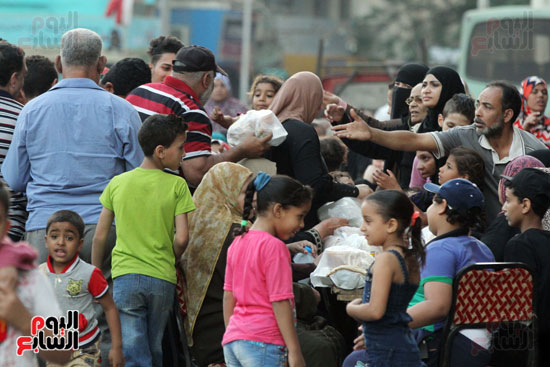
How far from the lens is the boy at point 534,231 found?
196 inches

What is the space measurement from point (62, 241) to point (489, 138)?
9.91ft

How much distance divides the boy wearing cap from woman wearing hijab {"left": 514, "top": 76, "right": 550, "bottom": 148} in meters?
4.22

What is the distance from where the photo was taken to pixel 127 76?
6.82 m

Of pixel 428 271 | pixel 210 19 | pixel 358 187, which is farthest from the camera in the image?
pixel 210 19

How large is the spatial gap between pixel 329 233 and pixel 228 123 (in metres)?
1.29

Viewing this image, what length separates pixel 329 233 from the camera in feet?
19.2

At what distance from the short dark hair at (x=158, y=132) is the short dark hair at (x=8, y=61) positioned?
124cm

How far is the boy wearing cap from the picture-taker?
4637 mm

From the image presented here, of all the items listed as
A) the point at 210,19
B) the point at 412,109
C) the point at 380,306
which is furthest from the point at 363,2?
the point at 380,306

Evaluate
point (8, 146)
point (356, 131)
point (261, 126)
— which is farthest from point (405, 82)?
point (8, 146)

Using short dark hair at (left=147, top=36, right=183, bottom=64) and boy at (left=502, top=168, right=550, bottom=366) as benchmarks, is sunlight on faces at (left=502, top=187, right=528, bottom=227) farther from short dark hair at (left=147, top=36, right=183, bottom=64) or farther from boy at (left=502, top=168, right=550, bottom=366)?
short dark hair at (left=147, top=36, right=183, bottom=64)

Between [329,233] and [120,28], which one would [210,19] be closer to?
[120,28]

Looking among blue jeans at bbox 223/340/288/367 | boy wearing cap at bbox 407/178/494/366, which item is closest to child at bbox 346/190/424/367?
boy wearing cap at bbox 407/178/494/366

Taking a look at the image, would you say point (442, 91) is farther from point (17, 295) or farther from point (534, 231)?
point (17, 295)
